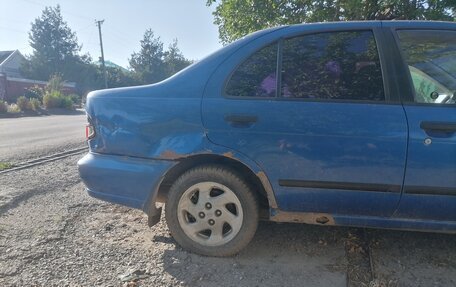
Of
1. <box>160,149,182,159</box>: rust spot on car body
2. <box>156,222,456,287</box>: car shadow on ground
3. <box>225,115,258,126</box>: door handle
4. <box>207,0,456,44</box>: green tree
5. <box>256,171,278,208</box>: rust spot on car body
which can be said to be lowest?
<box>156,222,456,287</box>: car shadow on ground

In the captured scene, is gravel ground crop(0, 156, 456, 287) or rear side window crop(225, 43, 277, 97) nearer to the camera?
gravel ground crop(0, 156, 456, 287)

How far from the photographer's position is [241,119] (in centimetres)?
266

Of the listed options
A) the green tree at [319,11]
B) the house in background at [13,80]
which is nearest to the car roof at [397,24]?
the green tree at [319,11]

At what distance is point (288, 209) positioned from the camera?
8.98 feet

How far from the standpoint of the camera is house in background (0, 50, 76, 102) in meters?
39.9

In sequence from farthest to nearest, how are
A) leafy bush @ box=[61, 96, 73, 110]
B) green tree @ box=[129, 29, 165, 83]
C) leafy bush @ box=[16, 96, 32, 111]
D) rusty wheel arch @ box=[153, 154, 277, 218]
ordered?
green tree @ box=[129, 29, 165, 83]
leafy bush @ box=[61, 96, 73, 110]
leafy bush @ box=[16, 96, 32, 111]
rusty wheel arch @ box=[153, 154, 277, 218]

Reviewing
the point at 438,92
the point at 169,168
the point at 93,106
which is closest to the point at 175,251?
the point at 169,168

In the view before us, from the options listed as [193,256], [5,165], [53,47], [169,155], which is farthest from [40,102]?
[53,47]

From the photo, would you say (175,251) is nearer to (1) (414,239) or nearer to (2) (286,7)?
(1) (414,239)

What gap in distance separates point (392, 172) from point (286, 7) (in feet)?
25.2

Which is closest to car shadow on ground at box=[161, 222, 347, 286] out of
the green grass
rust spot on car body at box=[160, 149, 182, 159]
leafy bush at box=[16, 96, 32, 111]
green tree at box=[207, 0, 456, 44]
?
rust spot on car body at box=[160, 149, 182, 159]

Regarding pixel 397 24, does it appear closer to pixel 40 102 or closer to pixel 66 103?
pixel 40 102

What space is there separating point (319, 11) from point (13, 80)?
142 ft

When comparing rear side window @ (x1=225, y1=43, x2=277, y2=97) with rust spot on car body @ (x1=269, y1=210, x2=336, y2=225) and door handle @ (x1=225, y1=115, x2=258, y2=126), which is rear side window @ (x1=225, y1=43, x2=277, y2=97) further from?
rust spot on car body @ (x1=269, y1=210, x2=336, y2=225)
